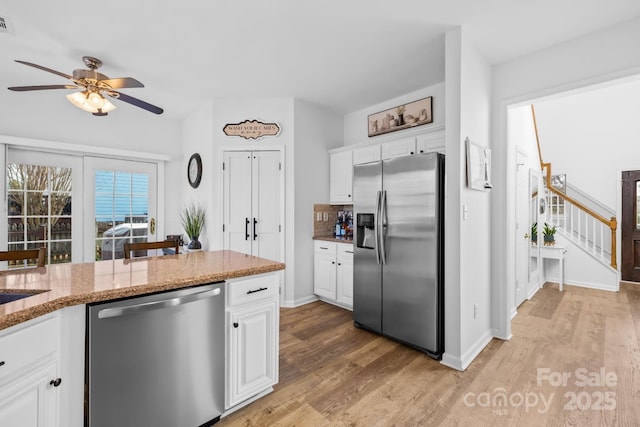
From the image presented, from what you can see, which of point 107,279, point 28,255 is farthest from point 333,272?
point 28,255

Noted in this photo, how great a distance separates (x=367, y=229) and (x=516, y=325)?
6.48ft

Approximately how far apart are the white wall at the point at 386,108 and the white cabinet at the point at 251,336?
8.23ft

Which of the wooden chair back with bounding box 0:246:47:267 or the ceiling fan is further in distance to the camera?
the ceiling fan

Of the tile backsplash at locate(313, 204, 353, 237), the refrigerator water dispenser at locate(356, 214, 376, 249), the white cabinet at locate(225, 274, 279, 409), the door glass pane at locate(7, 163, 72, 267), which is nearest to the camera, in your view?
the white cabinet at locate(225, 274, 279, 409)

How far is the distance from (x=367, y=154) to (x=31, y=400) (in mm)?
3468

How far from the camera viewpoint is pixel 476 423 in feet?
5.70

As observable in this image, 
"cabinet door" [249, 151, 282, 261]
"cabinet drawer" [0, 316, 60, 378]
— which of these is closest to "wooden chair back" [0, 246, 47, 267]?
"cabinet drawer" [0, 316, 60, 378]

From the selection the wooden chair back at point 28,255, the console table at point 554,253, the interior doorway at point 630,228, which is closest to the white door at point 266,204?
the wooden chair back at point 28,255

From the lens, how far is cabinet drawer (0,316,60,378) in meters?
1.01

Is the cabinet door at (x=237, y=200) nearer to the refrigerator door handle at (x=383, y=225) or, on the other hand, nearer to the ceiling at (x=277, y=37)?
the ceiling at (x=277, y=37)

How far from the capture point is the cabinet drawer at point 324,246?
Answer: 3740mm

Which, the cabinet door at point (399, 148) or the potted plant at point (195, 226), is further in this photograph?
the potted plant at point (195, 226)

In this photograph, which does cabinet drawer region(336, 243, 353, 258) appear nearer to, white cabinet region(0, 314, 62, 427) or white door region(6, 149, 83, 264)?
white cabinet region(0, 314, 62, 427)

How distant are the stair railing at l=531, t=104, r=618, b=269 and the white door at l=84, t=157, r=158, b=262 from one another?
6357mm
